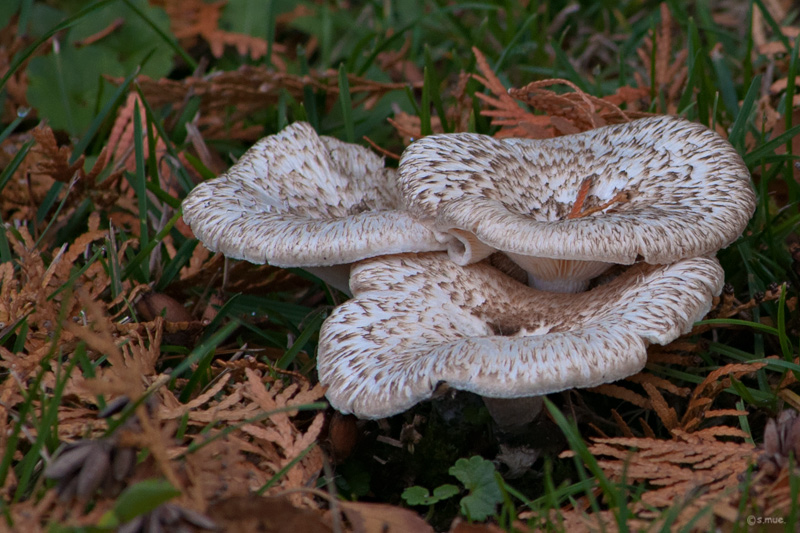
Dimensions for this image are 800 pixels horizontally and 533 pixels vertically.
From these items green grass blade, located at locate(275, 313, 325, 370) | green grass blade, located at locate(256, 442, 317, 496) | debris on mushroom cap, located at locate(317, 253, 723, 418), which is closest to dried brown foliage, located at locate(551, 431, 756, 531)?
debris on mushroom cap, located at locate(317, 253, 723, 418)

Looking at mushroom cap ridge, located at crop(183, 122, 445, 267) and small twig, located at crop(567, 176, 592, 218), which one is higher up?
small twig, located at crop(567, 176, 592, 218)

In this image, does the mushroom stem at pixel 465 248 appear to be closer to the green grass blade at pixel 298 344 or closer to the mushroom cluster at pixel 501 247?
the mushroom cluster at pixel 501 247

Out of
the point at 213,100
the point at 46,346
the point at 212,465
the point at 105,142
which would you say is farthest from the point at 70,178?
the point at 212,465

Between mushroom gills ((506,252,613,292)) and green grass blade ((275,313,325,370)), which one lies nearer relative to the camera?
mushroom gills ((506,252,613,292))

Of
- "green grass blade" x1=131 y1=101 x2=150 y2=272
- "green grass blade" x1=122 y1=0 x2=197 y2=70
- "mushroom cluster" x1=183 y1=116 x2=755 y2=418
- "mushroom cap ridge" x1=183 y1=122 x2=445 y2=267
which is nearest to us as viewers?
"mushroom cluster" x1=183 y1=116 x2=755 y2=418

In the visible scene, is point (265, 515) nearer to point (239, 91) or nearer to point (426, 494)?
point (426, 494)

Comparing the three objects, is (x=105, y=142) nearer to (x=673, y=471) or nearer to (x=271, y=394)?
(x=271, y=394)

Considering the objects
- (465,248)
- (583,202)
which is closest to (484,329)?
(465,248)

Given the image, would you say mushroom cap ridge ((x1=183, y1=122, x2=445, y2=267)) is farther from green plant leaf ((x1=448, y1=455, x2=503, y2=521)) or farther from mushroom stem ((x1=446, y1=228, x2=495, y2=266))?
green plant leaf ((x1=448, y1=455, x2=503, y2=521))
